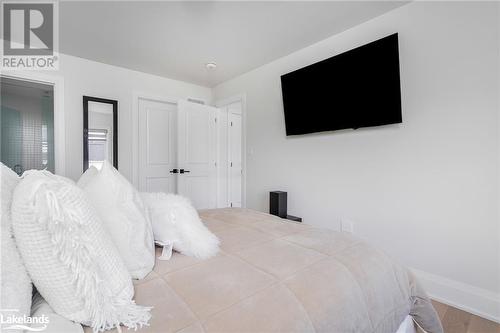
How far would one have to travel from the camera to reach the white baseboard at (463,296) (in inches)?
67.5

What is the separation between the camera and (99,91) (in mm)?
3309

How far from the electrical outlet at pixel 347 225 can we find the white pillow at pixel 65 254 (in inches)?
89.6

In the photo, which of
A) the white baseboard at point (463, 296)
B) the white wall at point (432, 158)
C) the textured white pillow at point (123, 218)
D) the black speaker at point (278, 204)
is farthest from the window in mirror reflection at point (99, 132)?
the white baseboard at point (463, 296)

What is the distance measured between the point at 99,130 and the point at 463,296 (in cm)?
423

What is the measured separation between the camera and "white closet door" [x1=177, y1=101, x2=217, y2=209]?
3.74 m

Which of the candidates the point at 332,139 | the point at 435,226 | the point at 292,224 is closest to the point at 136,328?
the point at 292,224

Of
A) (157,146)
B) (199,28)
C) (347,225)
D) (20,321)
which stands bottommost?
(347,225)

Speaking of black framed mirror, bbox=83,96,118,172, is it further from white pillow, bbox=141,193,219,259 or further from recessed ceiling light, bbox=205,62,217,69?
white pillow, bbox=141,193,219,259

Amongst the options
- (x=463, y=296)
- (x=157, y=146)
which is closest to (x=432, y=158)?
(x=463, y=296)

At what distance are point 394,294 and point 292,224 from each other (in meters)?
0.69

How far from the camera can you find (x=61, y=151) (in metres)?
3.04

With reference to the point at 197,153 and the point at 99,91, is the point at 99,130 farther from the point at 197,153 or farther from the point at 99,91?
the point at 197,153

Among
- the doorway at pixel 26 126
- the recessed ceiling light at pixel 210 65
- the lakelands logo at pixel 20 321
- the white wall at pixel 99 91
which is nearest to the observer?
the lakelands logo at pixel 20 321

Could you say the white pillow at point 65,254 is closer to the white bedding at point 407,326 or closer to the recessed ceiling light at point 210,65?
the white bedding at point 407,326
